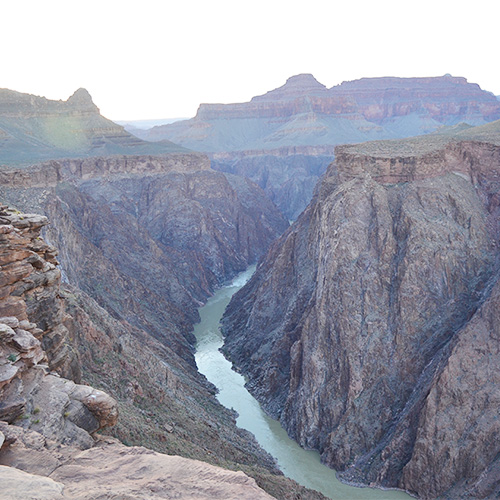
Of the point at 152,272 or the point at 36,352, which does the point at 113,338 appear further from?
the point at 152,272

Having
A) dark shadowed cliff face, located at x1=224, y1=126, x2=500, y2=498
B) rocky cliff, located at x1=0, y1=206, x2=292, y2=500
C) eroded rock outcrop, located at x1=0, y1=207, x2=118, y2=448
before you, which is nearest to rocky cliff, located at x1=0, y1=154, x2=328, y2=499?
eroded rock outcrop, located at x1=0, y1=207, x2=118, y2=448

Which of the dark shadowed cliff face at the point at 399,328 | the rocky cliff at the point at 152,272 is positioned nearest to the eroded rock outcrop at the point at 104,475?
the rocky cliff at the point at 152,272

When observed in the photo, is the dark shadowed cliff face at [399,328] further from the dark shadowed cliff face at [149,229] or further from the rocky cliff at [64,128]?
the rocky cliff at [64,128]

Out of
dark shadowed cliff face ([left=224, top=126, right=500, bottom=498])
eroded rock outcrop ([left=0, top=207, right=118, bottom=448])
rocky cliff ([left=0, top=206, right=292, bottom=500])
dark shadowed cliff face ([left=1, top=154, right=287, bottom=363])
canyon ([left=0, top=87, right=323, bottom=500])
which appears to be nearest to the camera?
rocky cliff ([left=0, top=206, right=292, bottom=500])

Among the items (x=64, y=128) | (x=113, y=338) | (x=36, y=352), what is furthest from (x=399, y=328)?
(x=64, y=128)

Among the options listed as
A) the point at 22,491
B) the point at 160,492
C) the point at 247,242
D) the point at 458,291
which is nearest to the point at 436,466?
the point at 458,291

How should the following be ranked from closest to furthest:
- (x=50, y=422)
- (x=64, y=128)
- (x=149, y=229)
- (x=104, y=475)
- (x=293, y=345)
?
(x=104, y=475) → (x=50, y=422) → (x=293, y=345) → (x=149, y=229) → (x=64, y=128)

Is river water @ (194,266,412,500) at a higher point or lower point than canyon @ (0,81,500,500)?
lower

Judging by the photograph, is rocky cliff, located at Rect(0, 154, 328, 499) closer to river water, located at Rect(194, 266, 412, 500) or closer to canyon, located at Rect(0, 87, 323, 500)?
canyon, located at Rect(0, 87, 323, 500)
